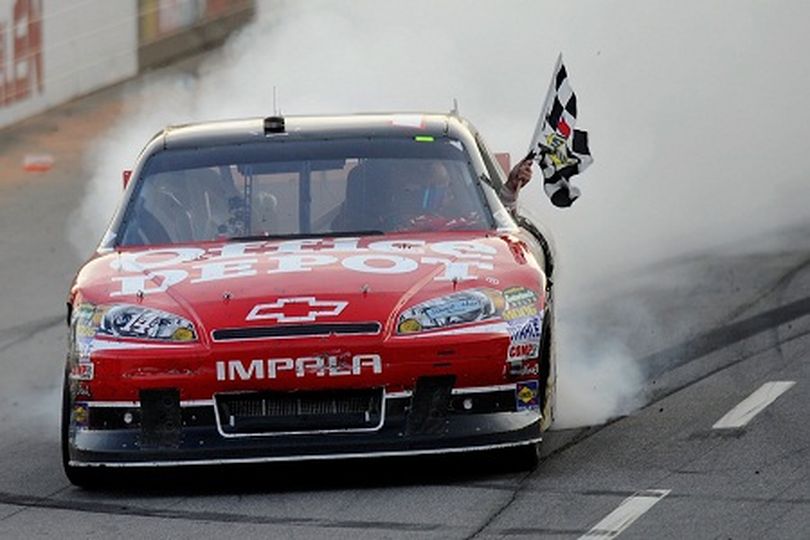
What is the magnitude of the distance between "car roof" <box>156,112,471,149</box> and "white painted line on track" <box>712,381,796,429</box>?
5.49ft

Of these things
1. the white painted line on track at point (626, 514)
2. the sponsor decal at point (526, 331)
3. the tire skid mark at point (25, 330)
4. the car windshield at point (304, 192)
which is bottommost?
the tire skid mark at point (25, 330)

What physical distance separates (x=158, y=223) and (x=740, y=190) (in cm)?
773

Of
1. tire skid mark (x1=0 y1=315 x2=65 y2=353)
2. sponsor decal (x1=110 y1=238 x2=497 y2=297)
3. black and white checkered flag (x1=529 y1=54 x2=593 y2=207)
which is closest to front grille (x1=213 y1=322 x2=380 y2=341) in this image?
sponsor decal (x1=110 y1=238 x2=497 y2=297)

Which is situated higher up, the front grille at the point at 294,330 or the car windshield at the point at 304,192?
the car windshield at the point at 304,192

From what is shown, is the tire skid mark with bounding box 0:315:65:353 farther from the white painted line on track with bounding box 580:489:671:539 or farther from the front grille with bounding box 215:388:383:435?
the white painted line on track with bounding box 580:489:671:539

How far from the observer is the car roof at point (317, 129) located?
1014cm

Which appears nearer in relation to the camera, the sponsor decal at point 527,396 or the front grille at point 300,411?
the front grille at point 300,411

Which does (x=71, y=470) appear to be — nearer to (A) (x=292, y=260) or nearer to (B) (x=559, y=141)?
(A) (x=292, y=260)

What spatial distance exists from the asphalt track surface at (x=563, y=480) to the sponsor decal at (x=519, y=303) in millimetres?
518

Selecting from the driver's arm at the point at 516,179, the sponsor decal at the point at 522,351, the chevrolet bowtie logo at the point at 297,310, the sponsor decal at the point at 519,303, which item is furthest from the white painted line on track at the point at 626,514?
the driver's arm at the point at 516,179

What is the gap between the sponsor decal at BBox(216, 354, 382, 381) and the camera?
27.4ft

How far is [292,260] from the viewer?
9.00 metres

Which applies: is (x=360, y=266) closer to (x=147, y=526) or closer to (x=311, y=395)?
(x=311, y=395)

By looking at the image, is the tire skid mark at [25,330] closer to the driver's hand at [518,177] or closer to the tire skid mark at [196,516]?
the driver's hand at [518,177]
